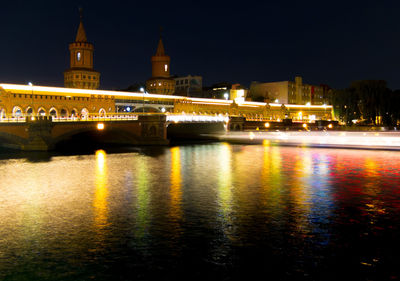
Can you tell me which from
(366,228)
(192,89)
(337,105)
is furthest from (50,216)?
(192,89)

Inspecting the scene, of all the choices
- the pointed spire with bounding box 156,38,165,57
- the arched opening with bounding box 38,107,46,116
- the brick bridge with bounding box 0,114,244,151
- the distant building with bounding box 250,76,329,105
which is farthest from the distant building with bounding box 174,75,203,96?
the brick bridge with bounding box 0,114,244,151

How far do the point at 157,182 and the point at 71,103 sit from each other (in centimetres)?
5609

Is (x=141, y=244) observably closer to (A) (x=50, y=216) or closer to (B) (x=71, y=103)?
(A) (x=50, y=216)

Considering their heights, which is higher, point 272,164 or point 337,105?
point 337,105

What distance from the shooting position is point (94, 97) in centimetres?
7806

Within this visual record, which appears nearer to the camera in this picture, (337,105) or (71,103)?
(71,103)

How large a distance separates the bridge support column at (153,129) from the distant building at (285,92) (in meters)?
84.1

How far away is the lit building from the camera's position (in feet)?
378

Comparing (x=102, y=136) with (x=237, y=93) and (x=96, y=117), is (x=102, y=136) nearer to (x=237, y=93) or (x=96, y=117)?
(x=96, y=117)

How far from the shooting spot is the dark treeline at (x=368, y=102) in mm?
85312

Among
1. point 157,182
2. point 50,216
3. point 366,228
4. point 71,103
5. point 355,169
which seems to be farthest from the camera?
point 71,103

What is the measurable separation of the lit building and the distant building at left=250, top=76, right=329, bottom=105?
1636 inches

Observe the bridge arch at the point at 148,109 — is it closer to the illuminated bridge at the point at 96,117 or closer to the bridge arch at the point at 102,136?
the illuminated bridge at the point at 96,117

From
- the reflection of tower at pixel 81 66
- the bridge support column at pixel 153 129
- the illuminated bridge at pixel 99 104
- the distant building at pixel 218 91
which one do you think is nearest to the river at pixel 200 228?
the illuminated bridge at pixel 99 104
